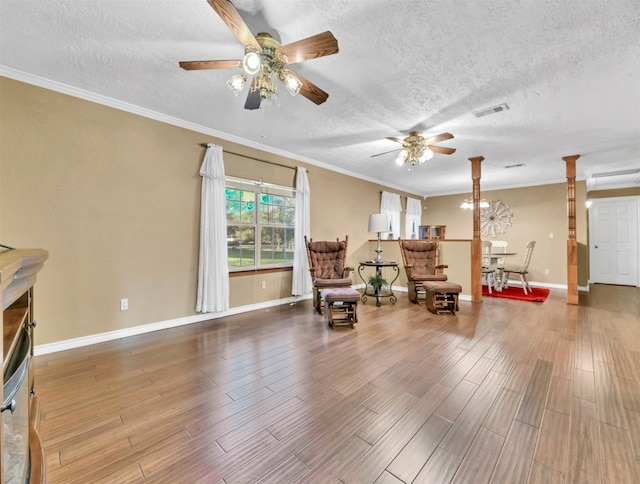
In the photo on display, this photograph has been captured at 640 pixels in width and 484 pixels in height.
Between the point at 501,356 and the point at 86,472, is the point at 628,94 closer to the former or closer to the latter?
the point at 501,356

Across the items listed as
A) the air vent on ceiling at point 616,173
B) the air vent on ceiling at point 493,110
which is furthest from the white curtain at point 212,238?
the air vent on ceiling at point 616,173

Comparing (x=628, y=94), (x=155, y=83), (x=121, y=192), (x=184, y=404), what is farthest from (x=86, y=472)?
(x=628, y=94)

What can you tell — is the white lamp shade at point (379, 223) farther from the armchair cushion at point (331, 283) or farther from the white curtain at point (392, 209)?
the white curtain at point (392, 209)

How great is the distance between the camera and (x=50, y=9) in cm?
184

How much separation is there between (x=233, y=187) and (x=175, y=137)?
97 cm

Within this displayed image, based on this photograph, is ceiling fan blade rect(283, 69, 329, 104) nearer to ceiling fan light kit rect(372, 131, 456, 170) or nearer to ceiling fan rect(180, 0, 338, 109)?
ceiling fan rect(180, 0, 338, 109)

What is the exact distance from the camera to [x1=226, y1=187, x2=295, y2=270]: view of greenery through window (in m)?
4.18

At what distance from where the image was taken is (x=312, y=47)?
1.79 m

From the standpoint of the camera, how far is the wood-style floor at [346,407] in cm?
135

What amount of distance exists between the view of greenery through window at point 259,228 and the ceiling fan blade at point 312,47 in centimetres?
253

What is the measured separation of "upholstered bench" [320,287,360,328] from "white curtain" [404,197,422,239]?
4.94m

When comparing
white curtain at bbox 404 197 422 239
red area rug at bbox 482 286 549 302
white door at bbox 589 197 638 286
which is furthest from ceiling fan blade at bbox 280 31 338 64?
white door at bbox 589 197 638 286

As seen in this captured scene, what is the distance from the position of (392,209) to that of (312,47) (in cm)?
588

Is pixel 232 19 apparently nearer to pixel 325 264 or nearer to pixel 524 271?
pixel 325 264
